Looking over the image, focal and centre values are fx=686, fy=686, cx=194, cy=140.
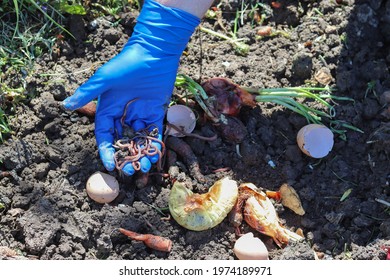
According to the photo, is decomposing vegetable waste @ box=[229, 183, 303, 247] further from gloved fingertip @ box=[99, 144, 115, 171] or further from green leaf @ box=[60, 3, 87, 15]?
green leaf @ box=[60, 3, 87, 15]

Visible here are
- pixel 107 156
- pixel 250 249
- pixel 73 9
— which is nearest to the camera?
pixel 250 249

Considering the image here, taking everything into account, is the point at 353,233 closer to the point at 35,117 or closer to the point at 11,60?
the point at 35,117

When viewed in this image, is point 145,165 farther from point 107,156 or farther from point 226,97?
point 226,97

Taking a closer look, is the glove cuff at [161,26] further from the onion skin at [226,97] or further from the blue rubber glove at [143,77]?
the onion skin at [226,97]

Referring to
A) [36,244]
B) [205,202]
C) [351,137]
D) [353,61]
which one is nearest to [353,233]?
[351,137]

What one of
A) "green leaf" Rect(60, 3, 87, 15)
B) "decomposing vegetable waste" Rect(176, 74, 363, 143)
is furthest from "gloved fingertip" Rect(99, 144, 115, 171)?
"green leaf" Rect(60, 3, 87, 15)

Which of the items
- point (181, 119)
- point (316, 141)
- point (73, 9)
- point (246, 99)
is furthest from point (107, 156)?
point (316, 141)
